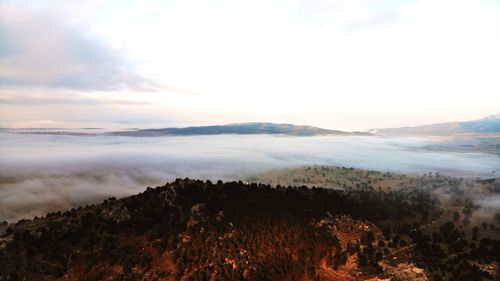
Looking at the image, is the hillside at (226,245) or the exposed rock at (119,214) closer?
the hillside at (226,245)

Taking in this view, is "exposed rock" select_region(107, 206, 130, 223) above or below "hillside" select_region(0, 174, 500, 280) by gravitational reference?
above

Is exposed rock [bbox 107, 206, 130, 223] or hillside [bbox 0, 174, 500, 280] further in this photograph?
exposed rock [bbox 107, 206, 130, 223]

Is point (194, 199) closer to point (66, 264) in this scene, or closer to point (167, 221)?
point (167, 221)

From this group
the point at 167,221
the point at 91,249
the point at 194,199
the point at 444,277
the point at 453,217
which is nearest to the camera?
the point at 444,277

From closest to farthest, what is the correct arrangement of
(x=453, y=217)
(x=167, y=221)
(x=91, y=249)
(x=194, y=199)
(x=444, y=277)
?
(x=444, y=277) < (x=91, y=249) < (x=167, y=221) < (x=194, y=199) < (x=453, y=217)

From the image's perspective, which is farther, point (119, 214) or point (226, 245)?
point (119, 214)

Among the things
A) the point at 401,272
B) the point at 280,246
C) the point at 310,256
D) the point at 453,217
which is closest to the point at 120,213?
the point at 280,246

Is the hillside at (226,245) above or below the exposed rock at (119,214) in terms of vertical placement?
below

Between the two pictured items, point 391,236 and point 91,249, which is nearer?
point 91,249
